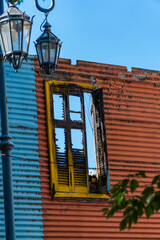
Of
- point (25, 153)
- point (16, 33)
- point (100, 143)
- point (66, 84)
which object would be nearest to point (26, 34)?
point (16, 33)

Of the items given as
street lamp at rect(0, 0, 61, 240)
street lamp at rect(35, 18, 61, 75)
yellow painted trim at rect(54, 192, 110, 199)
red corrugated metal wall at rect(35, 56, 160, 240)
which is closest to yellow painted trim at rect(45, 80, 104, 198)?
yellow painted trim at rect(54, 192, 110, 199)

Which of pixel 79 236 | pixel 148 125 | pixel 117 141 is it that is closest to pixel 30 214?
pixel 79 236

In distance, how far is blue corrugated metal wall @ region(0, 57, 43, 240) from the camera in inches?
458

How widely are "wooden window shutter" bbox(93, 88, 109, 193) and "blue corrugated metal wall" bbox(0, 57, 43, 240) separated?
152cm

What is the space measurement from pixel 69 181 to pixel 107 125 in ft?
5.53

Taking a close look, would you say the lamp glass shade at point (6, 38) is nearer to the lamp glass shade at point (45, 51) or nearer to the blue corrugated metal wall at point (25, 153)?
the lamp glass shade at point (45, 51)

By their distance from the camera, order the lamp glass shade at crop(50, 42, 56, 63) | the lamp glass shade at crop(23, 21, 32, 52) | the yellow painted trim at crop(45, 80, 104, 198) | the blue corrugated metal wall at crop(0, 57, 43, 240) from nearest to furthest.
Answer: the lamp glass shade at crop(23, 21, 32, 52) → the lamp glass shade at crop(50, 42, 56, 63) → the blue corrugated metal wall at crop(0, 57, 43, 240) → the yellow painted trim at crop(45, 80, 104, 198)

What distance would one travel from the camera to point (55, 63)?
8.54 m

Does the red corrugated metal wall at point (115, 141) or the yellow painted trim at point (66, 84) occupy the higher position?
the yellow painted trim at point (66, 84)

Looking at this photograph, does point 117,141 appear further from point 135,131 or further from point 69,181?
point 69,181

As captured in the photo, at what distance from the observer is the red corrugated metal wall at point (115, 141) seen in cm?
1209

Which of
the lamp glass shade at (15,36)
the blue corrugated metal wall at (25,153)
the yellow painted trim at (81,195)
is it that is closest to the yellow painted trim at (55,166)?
the yellow painted trim at (81,195)

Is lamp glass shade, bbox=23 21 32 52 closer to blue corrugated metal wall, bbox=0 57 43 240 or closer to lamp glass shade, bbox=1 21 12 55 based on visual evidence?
lamp glass shade, bbox=1 21 12 55

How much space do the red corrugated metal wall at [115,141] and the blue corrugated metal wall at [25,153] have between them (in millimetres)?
156
